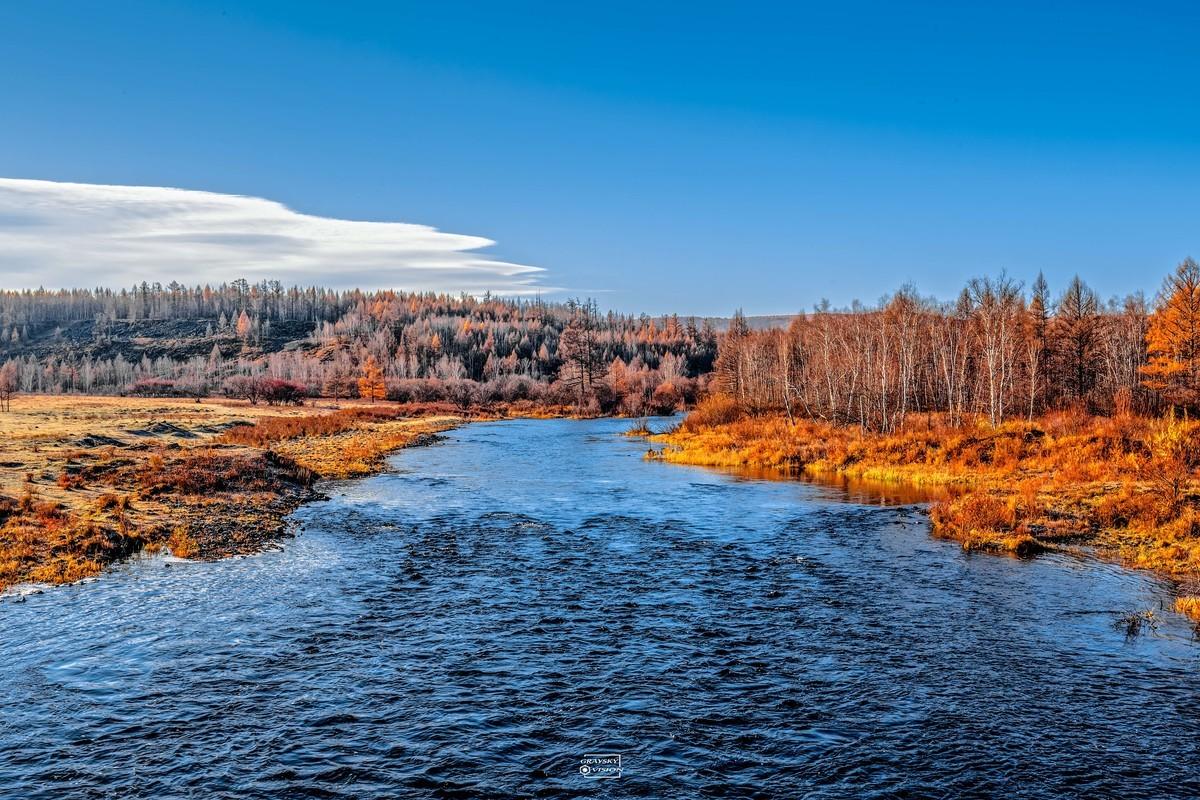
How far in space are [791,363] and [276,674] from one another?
9737 centimetres

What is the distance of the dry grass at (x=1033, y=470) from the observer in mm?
24172

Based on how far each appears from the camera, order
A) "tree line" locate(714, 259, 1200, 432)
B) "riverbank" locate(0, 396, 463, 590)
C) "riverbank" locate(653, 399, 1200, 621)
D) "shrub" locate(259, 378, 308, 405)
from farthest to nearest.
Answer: "shrub" locate(259, 378, 308, 405) → "tree line" locate(714, 259, 1200, 432) → "riverbank" locate(653, 399, 1200, 621) → "riverbank" locate(0, 396, 463, 590)

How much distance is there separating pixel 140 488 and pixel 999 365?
76258 millimetres

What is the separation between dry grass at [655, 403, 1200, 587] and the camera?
2417 centimetres

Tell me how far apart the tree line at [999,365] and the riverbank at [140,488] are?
121 feet

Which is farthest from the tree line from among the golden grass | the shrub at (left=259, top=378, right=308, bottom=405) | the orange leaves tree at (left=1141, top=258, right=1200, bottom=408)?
the shrub at (left=259, top=378, right=308, bottom=405)

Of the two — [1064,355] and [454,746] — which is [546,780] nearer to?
[454,746]

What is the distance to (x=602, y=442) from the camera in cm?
6819

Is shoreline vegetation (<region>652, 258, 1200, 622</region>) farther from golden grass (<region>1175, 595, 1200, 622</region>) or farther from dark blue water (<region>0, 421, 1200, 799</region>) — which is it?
dark blue water (<region>0, 421, 1200, 799</region>)

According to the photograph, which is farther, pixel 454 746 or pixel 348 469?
pixel 348 469

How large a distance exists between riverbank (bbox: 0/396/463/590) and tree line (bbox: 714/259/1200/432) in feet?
121

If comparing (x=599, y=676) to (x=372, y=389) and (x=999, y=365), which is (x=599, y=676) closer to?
(x=999, y=365)

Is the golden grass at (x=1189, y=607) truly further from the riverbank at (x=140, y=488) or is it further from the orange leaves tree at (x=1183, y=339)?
the orange leaves tree at (x=1183, y=339)

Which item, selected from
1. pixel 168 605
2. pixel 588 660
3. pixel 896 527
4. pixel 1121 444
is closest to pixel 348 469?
pixel 168 605
